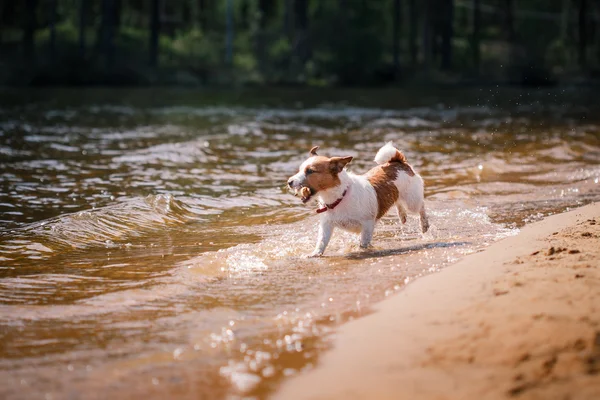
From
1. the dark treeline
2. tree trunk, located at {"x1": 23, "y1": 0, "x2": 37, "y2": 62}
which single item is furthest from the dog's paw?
tree trunk, located at {"x1": 23, "y1": 0, "x2": 37, "y2": 62}

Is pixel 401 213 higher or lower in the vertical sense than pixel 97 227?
higher

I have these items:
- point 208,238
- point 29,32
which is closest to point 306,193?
point 208,238

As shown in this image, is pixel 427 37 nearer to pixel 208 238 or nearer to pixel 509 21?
pixel 509 21

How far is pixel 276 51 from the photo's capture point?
1876 inches

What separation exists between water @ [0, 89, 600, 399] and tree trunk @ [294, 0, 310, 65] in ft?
75.6

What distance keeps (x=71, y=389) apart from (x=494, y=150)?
12903 mm

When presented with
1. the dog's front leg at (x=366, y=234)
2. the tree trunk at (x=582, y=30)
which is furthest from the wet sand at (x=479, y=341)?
the tree trunk at (x=582, y=30)

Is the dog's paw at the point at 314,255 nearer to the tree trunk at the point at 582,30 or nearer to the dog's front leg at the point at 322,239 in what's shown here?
the dog's front leg at the point at 322,239

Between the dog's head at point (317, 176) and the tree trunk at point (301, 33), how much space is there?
37.3 meters

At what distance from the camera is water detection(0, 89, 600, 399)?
444cm

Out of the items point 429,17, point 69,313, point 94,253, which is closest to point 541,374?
point 69,313

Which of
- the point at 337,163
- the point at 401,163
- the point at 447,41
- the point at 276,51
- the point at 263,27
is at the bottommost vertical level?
the point at 401,163

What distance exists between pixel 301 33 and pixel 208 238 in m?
37.1

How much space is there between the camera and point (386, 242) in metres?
7.99
